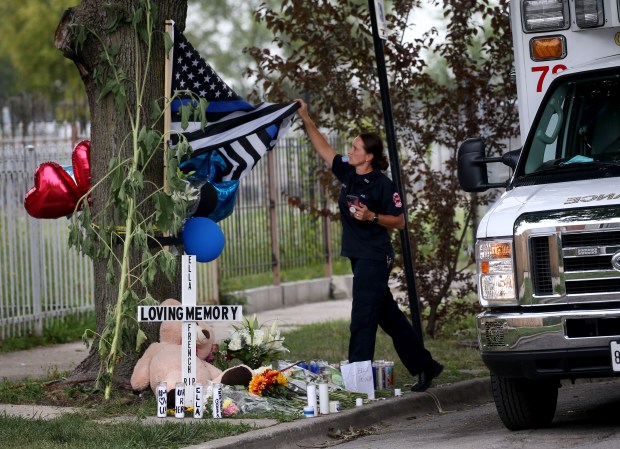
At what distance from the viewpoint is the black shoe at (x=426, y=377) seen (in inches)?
375

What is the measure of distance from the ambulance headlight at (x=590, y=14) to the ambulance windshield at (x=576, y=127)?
0.43m

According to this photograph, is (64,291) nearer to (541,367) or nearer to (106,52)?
(106,52)

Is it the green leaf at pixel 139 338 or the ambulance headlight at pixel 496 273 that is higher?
the ambulance headlight at pixel 496 273

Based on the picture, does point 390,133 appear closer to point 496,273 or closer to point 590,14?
point 590,14

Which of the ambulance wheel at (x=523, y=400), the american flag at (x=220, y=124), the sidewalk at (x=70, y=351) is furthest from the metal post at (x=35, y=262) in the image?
the ambulance wheel at (x=523, y=400)

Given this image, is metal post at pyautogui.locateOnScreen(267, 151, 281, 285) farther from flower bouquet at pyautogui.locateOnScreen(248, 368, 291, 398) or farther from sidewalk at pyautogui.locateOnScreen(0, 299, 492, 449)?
flower bouquet at pyautogui.locateOnScreen(248, 368, 291, 398)

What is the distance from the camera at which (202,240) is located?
30.2ft

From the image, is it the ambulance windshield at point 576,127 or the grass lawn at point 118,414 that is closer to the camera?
the grass lawn at point 118,414

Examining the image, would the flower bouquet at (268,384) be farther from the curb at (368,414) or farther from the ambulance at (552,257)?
the ambulance at (552,257)

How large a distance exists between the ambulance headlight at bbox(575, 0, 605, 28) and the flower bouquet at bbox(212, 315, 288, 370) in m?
3.12

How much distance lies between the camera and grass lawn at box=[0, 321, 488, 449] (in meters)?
7.32

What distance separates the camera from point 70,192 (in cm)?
965

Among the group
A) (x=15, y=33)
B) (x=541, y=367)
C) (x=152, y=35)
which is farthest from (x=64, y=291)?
(x=15, y=33)

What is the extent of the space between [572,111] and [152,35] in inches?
125
